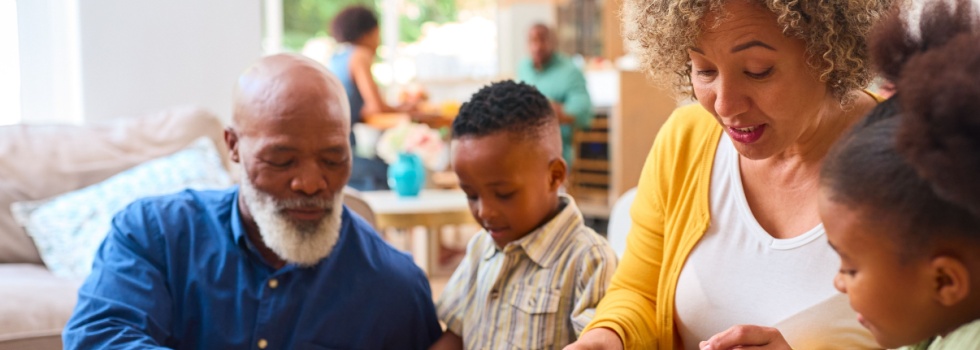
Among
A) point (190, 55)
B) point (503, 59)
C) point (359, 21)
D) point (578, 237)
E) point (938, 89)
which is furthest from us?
point (503, 59)

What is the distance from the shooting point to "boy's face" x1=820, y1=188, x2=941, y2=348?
1.01 meters

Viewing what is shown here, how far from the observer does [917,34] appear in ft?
3.44

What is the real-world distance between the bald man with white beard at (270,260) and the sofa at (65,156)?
88 cm

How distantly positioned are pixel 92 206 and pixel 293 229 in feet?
4.75

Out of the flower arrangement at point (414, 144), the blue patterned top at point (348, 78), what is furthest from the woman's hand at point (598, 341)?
the blue patterned top at point (348, 78)

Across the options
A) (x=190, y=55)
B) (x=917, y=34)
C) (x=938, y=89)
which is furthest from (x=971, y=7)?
(x=190, y=55)

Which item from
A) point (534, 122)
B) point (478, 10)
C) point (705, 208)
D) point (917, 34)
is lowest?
point (705, 208)

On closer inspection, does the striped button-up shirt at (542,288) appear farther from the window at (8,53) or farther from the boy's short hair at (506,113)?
the window at (8,53)

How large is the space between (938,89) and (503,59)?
8808mm

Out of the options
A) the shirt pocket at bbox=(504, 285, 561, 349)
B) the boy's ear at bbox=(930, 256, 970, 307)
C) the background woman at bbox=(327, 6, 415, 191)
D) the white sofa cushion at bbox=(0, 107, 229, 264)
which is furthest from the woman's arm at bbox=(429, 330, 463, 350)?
the background woman at bbox=(327, 6, 415, 191)

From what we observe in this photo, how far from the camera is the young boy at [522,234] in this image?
68.7 inches

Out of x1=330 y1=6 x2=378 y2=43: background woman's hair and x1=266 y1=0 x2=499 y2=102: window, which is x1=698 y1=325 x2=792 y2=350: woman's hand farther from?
x1=266 y1=0 x2=499 y2=102: window

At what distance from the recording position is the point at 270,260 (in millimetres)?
1913

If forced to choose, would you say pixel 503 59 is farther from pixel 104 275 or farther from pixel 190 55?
pixel 104 275
